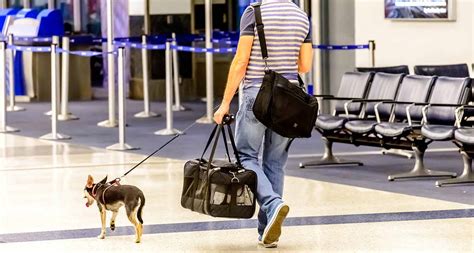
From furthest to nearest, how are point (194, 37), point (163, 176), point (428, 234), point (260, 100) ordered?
point (194, 37), point (163, 176), point (428, 234), point (260, 100)

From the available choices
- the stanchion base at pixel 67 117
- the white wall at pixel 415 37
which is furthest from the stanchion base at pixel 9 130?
the white wall at pixel 415 37

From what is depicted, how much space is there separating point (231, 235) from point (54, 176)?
4020 mm

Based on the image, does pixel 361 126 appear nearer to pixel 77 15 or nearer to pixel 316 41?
pixel 316 41

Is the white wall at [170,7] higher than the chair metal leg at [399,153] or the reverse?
higher

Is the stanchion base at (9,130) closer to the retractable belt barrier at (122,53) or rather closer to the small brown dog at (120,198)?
the retractable belt barrier at (122,53)

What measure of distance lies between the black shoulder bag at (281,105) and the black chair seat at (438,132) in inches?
A: 137

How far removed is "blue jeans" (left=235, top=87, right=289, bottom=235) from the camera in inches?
318

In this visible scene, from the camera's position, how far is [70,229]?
9125mm

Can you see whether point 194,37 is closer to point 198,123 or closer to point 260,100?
point 198,123

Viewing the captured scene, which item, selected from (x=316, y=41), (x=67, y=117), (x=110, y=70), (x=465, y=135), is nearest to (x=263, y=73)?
(x=465, y=135)

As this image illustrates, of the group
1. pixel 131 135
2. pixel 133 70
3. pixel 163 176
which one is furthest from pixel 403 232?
pixel 133 70

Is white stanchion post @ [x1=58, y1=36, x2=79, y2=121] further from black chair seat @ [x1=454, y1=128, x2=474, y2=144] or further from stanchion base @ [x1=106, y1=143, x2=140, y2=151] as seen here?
black chair seat @ [x1=454, y1=128, x2=474, y2=144]

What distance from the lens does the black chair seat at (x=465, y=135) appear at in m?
11.0

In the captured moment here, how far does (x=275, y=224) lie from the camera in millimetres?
8031
